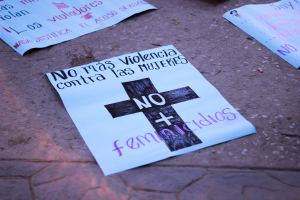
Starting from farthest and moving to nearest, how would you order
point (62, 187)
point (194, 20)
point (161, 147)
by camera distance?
point (194, 20) < point (161, 147) < point (62, 187)

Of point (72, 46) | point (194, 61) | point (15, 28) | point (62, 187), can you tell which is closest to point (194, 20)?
point (194, 61)

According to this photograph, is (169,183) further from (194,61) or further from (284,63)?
(284,63)

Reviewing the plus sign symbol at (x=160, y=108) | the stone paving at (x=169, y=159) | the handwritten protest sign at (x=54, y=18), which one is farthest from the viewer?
the handwritten protest sign at (x=54, y=18)

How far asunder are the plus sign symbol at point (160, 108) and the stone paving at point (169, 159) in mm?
58

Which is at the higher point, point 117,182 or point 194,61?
point 194,61

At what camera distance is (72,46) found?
1346 millimetres

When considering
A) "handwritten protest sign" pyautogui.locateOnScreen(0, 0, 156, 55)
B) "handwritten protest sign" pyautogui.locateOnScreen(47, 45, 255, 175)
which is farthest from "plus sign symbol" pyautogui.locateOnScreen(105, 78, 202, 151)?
"handwritten protest sign" pyautogui.locateOnScreen(0, 0, 156, 55)

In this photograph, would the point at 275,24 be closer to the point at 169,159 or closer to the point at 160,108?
the point at 160,108

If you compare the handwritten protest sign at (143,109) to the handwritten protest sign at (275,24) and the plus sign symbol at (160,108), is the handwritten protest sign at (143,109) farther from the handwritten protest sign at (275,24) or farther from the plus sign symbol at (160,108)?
the handwritten protest sign at (275,24)

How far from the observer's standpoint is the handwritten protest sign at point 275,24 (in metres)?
1.36

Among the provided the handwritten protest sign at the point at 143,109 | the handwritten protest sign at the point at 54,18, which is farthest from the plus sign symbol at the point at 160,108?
the handwritten protest sign at the point at 54,18

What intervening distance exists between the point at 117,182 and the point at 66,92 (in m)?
0.42

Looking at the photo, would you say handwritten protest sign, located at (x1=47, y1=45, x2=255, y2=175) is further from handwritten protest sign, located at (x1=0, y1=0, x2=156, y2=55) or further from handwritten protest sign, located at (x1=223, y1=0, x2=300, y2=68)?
handwritten protest sign, located at (x1=223, y1=0, x2=300, y2=68)

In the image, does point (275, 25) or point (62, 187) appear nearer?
point (62, 187)
